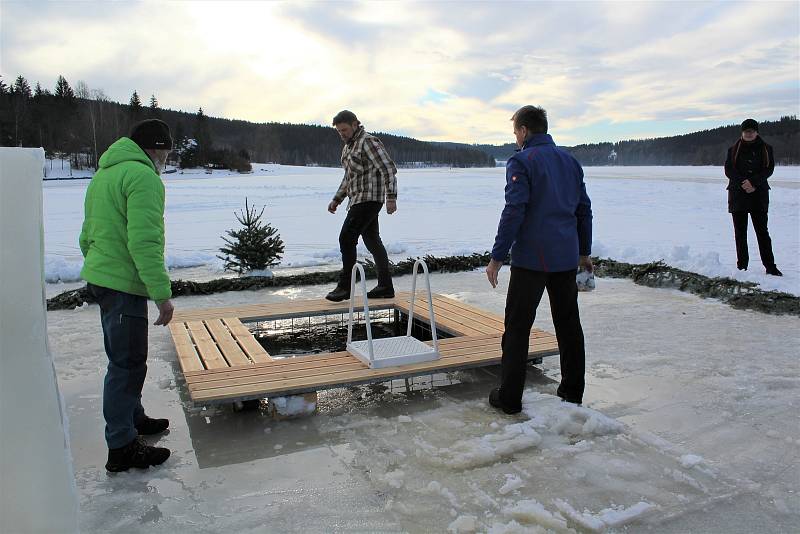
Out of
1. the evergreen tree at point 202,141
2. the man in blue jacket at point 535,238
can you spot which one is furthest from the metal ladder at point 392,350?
the evergreen tree at point 202,141

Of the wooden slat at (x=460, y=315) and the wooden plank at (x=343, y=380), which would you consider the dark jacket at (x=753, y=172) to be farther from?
the wooden plank at (x=343, y=380)

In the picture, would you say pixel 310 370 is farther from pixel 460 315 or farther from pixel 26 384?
pixel 26 384

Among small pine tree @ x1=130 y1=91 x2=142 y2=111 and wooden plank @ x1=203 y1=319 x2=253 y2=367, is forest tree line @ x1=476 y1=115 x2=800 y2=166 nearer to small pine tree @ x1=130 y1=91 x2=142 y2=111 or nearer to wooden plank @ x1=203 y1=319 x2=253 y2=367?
small pine tree @ x1=130 y1=91 x2=142 y2=111

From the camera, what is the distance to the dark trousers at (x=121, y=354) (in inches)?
135

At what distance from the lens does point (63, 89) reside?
82.2 metres

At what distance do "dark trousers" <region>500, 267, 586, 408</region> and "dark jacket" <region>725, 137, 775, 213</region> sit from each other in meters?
5.96

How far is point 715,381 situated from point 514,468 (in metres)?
2.28

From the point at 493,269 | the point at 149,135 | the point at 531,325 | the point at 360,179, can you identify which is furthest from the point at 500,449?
the point at 360,179

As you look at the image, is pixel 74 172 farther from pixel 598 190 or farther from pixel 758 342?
pixel 758 342

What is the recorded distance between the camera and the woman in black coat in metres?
8.79

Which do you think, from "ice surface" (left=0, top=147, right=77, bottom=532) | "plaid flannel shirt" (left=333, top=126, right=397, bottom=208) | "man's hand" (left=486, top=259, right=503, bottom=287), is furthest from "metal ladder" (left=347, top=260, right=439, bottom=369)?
"ice surface" (left=0, top=147, right=77, bottom=532)

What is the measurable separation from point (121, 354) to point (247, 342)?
196 cm

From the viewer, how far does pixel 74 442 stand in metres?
3.93

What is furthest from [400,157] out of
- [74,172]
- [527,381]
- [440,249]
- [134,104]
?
[527,381]
